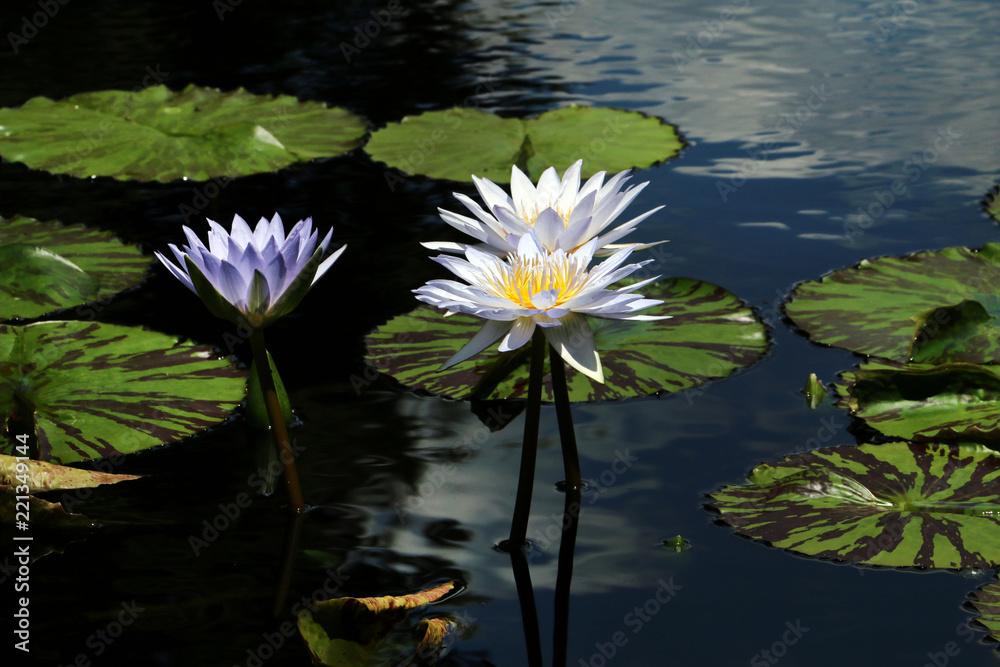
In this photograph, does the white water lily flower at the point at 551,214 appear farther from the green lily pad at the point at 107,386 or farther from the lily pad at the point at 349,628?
the green lily pad at the point at 107,386

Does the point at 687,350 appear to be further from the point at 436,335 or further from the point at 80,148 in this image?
the point at 80,148

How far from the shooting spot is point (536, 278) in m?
1.72

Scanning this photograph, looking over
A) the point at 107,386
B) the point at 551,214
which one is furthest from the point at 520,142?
the point at 551,214

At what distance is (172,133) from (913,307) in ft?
10.8

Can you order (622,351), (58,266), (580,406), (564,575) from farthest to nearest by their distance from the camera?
(58,266), (622,351), (580,406), (564,575)

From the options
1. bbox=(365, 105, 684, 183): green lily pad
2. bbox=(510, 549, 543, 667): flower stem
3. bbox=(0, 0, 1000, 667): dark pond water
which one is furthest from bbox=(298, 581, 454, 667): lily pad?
bbox=(365, 105, 684, 183): green lily pad

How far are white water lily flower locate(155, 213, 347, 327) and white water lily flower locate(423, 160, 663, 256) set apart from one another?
0.81ft

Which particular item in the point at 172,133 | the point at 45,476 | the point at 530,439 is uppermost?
the point at 172,133

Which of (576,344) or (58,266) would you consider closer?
(576,344)

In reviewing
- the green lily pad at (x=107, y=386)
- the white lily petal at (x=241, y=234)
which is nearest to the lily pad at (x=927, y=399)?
the white lily petal at (x=241, y=234)

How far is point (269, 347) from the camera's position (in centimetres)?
287

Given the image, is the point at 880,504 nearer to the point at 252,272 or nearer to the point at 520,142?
the point at 252,272

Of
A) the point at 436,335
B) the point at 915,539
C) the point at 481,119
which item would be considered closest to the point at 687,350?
the point at 436,335

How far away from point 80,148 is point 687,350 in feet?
10.1
